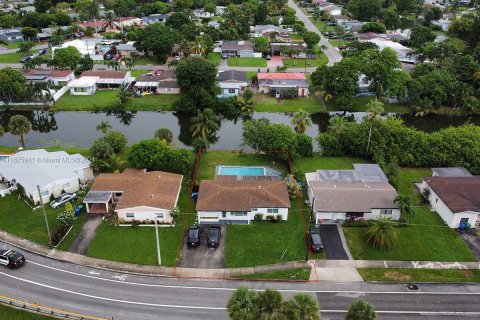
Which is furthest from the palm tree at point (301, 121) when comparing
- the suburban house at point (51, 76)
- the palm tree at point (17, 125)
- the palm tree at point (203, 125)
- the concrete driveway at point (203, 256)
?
the suburban house at point (51, 76)

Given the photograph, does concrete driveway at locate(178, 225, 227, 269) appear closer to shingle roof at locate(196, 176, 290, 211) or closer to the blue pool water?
shingle roof at locate(196, 176, 290, 211)

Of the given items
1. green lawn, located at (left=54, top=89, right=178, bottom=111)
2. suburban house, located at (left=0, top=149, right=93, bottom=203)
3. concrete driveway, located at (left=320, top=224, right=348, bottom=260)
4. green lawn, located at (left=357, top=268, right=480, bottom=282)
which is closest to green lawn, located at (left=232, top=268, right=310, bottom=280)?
concrete driveway, located at (left=320, top=224, right=348, bottom=260)

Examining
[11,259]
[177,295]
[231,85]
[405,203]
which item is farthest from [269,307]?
[231,85]

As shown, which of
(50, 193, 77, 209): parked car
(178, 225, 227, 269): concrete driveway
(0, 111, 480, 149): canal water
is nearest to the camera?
(178, 225, 227, 269): concrete driveway

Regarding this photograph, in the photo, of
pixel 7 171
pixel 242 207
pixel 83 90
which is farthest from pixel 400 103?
pixel 7 171

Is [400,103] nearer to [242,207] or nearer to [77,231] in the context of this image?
[242,207]
